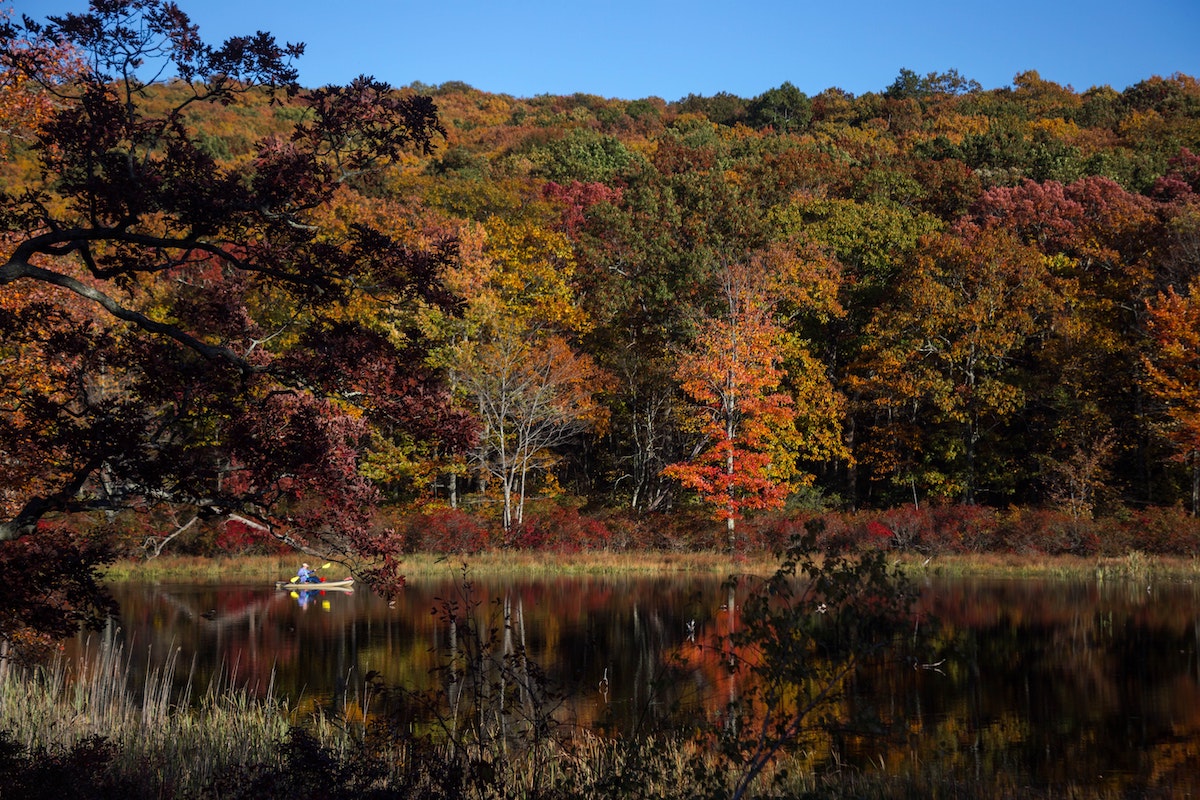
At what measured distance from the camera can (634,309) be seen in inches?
1719

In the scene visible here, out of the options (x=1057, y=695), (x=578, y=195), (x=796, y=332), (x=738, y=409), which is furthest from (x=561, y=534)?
(x=578, y=195)

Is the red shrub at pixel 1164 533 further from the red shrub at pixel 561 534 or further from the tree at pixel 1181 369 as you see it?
the red shrub at pixel 561 534

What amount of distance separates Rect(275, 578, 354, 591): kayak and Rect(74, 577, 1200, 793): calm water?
0.29 m

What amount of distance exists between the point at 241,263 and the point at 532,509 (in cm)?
3170

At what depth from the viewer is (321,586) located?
29391 millimetres

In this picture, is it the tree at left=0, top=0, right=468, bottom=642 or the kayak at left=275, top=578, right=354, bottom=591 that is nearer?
the tree at left=0, top=0, right=468, bottom=642

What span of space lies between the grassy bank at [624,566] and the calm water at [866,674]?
155 cm

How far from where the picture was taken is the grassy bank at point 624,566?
98.8 feet

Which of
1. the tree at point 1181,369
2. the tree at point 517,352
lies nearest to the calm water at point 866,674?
the tree at point 517,352

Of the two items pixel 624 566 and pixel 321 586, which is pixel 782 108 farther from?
pixel 321 586

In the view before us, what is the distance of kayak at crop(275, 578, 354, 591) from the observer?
94.9ft

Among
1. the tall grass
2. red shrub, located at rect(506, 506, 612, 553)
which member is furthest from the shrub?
the tall grass

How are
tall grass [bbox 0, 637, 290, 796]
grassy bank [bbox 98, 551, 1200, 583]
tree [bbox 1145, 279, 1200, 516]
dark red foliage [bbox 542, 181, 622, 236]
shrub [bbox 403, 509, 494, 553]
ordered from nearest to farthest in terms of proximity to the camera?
tall grass [bbox 0, 637, 290, 796]
grassy bank [bbox 98, 551, 1200, 583]
tree [bbox 1145, 279, 1200, 516]
shrub [bbox 403, 509, 494, 553]
dark red foliage [bbox 542, 181, 622, 236]

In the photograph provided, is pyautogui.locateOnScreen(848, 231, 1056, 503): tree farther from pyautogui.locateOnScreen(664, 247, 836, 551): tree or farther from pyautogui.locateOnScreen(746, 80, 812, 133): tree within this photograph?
pyautogui.locateOnScreen(746, 80, 812, 133): tree
